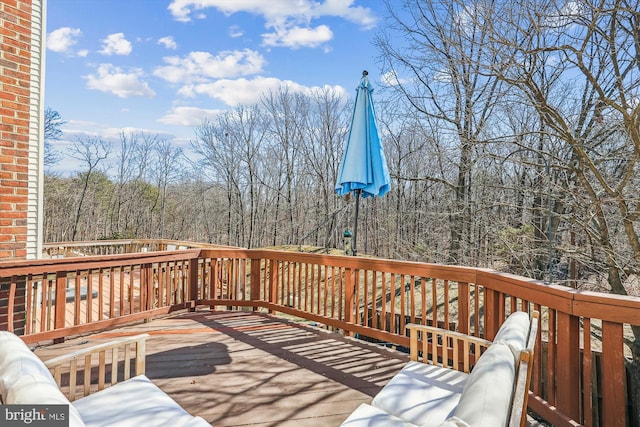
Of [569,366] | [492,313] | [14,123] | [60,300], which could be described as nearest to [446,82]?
[492,313]

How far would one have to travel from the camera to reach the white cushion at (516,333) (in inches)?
54.8

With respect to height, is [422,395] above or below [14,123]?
below

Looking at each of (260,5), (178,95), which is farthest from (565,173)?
(178,95)

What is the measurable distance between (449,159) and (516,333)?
7333 mm

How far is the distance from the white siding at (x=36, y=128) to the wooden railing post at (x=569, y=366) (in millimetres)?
5008

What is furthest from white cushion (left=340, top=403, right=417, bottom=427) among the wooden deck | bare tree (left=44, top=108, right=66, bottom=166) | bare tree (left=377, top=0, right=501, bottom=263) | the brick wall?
bare tree (left=44, top=108, right=66, bottom=166)

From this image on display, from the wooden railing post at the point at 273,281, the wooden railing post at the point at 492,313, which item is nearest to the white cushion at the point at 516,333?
the wooden railing post at the point at 492,313

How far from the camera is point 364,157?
4.46 meters

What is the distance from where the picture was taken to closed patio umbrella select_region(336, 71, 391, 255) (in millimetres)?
4425

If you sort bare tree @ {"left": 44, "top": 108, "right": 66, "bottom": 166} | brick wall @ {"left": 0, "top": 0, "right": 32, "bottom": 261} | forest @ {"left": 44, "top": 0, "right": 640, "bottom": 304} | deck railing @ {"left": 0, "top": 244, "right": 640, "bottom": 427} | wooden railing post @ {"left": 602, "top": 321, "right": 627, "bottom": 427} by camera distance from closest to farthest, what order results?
wooden railing post @ {"left": 602, "top": 321, "right": 627, "bottom": 427}
deck railing @ {"left": 0, "top": 244, "right": 640, "bottom": 427}
brick wall @ {"left": 0, "top": 0, "right": 32, "bottom": 261}
forest @ {"left": 44, "top": 0, "right": 640, "bottom": 304}
bare tree @ {"left": 44, "top": 108, "right": 66, "bottom": 166}

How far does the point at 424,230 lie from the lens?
10555mm

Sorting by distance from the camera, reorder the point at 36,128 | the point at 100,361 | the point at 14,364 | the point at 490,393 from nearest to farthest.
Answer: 1. the point at 490,393
2. the point at 14,364
3. the point at 100,361
4. the point at 36,128

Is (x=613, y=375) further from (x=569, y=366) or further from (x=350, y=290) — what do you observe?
(x=350, y=290)

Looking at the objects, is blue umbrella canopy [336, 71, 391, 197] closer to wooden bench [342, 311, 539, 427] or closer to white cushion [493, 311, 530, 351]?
wooden bench [342, 311, 539, 427]
